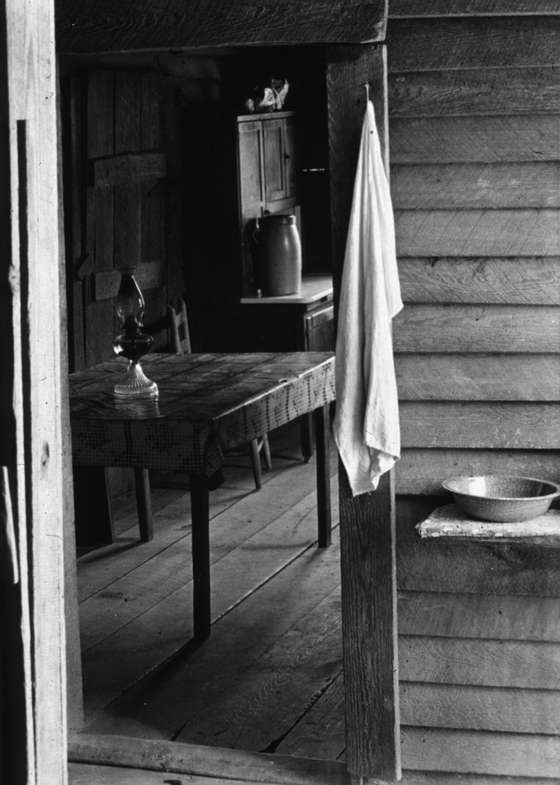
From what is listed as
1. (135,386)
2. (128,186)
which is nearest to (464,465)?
(135,386)

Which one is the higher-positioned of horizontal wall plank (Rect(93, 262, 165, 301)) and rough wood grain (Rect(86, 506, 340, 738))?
horizontal wall plank (Rect(93, 262, 165, 301))

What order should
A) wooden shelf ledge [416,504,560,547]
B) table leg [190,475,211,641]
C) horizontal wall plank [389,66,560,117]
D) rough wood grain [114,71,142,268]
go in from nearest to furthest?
wooden shelf ledge [416,504,560,547] < horizontal wall plank [389,66,560,117] < table leg [190,475,211,641] < rough wood grain [114,71,142,268]

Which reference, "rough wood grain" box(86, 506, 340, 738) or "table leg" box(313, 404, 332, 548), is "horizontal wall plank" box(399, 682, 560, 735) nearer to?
"rough wood grain" box(86, 506, 340, 738)

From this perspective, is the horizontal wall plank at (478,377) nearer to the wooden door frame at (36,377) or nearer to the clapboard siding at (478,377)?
the clapboard siding at (478,377)

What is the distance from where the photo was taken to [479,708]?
364 cm

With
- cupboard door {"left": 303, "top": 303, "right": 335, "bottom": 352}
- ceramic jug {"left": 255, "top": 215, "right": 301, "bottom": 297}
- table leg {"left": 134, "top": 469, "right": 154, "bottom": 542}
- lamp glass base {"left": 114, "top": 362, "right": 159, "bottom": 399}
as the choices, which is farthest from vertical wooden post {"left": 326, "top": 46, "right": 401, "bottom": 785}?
ceramic jug {"left": 255, "top": 215, "right": 301, "bottom": 297}

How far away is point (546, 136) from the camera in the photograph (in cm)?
343

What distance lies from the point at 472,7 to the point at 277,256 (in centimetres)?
442

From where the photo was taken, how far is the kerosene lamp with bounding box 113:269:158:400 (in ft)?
16.2

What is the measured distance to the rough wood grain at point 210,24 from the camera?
3.37 metres

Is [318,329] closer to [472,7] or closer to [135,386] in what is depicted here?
[135,386]

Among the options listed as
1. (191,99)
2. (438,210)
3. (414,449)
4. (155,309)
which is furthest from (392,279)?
(191,99)

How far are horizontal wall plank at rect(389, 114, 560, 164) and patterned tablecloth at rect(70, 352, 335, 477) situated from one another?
4.68ft

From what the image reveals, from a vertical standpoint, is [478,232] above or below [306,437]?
above
